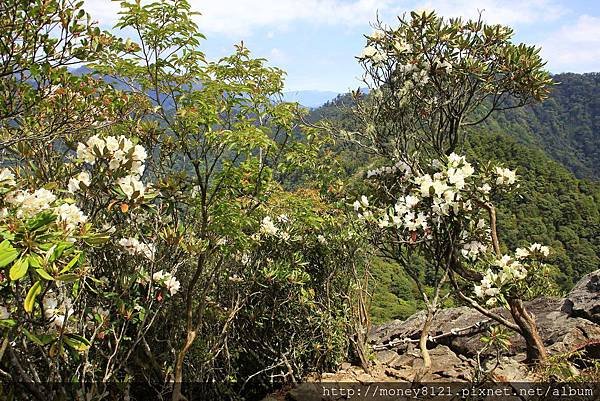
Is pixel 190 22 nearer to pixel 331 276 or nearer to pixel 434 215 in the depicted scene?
pixel 434 215

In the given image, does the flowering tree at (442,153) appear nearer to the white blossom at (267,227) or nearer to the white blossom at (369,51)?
the white blossom at (369,51)

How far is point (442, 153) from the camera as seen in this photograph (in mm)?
4328

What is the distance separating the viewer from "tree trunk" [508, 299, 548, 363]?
3930 mm

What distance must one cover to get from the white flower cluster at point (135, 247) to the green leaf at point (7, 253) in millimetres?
1726

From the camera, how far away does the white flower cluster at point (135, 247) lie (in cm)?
308

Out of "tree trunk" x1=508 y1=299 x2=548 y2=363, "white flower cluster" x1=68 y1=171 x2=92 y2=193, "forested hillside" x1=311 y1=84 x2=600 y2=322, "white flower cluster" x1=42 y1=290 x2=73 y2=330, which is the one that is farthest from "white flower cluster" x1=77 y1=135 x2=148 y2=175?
"forested hillside" x1=311 y1=84 x2=600 y2=322

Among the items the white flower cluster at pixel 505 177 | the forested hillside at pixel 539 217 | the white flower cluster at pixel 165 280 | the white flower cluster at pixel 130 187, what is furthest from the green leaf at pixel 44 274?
the forested hillside at pixel 539 217

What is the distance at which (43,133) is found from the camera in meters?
3.10

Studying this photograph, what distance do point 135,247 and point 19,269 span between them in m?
1.78

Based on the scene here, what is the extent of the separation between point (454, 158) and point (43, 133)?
3048 mm

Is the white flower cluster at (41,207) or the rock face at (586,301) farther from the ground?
the white flower cluster at (41,207)

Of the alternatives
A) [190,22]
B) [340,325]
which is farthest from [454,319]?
[190,22]

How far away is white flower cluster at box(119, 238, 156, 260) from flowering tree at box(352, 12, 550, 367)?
5.83ft

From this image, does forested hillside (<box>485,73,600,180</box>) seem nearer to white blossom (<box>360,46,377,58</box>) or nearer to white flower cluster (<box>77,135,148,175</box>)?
white blossom (<box>360,46,377,58</box>)
